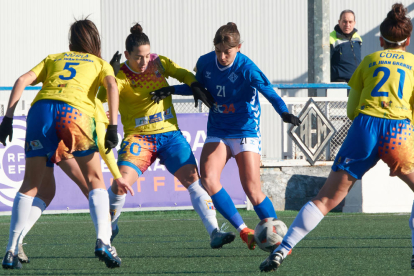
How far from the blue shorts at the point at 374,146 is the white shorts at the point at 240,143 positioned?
1520 mm

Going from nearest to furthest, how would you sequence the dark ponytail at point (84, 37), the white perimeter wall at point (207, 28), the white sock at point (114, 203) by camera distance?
the dark ponytail at point (84, 37) → the white sock at point (114, 203) → the white perimeter wall at point (207, 28)

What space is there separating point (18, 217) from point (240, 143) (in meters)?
2.00

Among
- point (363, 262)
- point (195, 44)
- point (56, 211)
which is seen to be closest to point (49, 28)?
point (195, 44)

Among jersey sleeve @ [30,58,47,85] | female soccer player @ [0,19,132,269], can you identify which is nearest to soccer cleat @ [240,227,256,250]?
female soccer player @ [0,19,132,269]

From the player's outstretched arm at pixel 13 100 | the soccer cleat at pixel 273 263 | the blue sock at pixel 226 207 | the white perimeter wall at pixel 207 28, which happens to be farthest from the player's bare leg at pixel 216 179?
the white perimeter wall at pixel 207 28

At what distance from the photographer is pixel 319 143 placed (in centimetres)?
1073

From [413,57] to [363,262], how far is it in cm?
148

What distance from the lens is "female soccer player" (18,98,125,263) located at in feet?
16.0

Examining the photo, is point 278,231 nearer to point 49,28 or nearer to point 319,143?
point 319,143

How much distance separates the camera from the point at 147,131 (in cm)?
590

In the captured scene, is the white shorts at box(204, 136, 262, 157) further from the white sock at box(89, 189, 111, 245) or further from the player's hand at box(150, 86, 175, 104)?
the white sock at box(89, 189, 111, 245)

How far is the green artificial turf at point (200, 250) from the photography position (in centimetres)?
473

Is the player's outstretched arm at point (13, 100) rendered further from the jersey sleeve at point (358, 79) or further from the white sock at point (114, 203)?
the jersey sleeve at point (358, 79)

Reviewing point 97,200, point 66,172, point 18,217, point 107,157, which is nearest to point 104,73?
point 107,157
